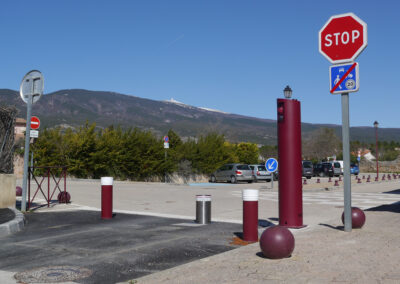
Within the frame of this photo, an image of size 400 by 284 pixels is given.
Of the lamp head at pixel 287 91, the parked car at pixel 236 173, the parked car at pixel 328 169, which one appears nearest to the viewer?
the lamp head at pixel 287 91

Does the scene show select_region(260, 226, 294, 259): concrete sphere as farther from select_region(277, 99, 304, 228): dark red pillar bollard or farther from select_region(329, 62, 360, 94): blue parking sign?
select_region(329, 62, 360, 94): blue parking sign

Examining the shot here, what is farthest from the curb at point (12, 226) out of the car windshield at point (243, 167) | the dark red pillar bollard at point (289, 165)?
the car windshield at point (243, 167)

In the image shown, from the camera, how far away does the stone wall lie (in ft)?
36.1

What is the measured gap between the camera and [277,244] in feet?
19.0

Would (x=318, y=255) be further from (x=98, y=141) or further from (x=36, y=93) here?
(x=98, y=141)

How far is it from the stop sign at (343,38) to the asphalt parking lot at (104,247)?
12.3 ft

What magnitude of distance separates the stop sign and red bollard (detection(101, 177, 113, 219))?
5.57 meters

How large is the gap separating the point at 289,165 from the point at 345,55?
228cm

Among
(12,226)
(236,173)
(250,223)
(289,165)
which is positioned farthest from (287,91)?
(236,173)

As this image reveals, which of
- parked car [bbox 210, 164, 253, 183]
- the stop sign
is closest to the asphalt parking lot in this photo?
the stop sign

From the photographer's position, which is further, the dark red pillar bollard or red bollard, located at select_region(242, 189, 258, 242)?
the dark red pillar bollard

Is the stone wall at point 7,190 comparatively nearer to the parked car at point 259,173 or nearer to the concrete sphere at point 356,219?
the concrete sphere at point 356,219

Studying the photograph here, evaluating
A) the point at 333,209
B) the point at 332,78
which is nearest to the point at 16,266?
the point at 332,78

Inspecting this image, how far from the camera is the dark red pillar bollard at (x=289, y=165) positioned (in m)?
8.72
